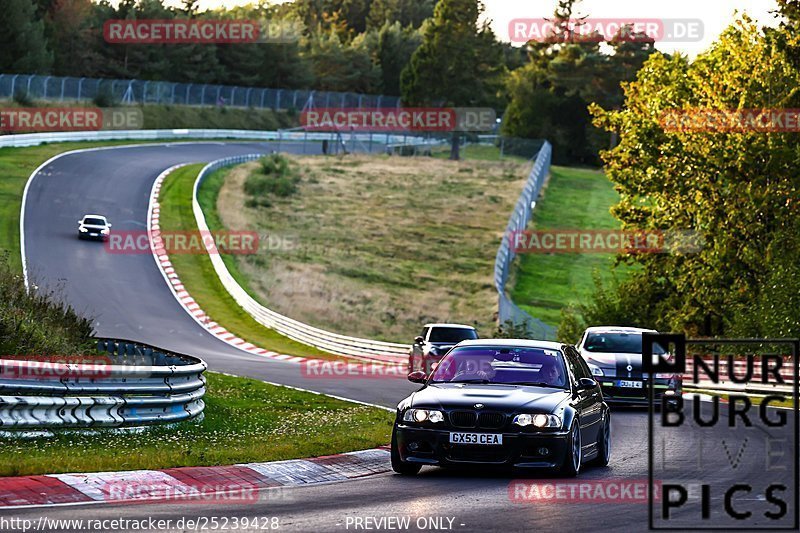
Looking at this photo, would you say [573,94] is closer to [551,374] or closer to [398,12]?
[398,12]

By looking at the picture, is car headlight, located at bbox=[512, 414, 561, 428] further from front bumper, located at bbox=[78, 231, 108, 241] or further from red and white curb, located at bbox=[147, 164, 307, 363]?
front bumper, located at bbox=[78, 231, 108, 241]

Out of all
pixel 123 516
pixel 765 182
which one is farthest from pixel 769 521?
pixel 765 182

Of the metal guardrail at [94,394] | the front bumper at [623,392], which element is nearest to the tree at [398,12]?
the front bumper at [623,392]

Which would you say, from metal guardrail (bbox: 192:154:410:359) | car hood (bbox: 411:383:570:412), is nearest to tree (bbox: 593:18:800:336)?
metal guardrail (bbox: 192:154:410:359)

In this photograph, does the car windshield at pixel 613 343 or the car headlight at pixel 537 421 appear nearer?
the car headlight at pixel 537 421

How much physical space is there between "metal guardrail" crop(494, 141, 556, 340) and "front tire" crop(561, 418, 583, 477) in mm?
23946

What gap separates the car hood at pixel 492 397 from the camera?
1304 cm

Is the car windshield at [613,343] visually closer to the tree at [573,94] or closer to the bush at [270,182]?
the bush at [270,182]

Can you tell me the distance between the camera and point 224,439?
15633 millimetres

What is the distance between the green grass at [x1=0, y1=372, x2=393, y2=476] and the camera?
12562 millimetres

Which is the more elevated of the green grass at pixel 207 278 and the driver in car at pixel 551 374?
the driver in car at pixel 551 374

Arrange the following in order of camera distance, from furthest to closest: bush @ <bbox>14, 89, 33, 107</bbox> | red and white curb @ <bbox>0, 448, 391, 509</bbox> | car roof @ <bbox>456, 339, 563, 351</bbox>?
bush @ <bbox>14, 89, 33, 107</bbox> → car roof @ <bbox>456, 339, 563, 351</bbox> → red and white curb @ <bbox>0, 448, 391, 509</bbox>

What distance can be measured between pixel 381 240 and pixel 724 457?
4995 centimetres

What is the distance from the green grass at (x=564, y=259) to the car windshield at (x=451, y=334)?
12739mm
